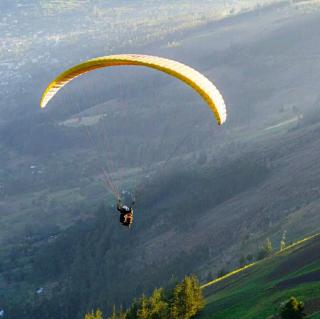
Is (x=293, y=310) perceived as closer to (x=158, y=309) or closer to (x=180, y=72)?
(x=158, y=309)

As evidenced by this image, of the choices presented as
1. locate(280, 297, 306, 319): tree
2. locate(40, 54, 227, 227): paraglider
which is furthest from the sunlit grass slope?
locate(40, 54, 227, 227): paraglider

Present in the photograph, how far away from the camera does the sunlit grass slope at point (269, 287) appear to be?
49372 mm

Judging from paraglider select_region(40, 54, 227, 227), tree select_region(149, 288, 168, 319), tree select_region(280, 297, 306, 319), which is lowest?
tree select_region(280, 297, 306, 319)

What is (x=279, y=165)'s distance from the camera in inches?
6294

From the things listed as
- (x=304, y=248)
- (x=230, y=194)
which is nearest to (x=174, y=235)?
(x=230, y=194)

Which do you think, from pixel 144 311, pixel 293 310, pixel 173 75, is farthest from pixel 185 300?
pixel 173 75

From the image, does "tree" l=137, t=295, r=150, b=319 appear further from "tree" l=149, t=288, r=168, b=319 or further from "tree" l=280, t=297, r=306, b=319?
"tree" l=280, t=297, r=306, b=319

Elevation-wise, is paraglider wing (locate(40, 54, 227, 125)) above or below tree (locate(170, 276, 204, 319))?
above

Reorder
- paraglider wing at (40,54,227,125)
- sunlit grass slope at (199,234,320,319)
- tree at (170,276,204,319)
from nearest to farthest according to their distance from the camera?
1. paraglider wing at (40,54,227,125)
2. sunlit grass slope at (199,234,320,319)
3. tree at (170,276,204,319)

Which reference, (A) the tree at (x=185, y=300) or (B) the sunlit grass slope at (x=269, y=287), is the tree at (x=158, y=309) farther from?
(B) the sunlit grass slope at (x=269, y=287)

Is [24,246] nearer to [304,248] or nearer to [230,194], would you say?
[230,194]

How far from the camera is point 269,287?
185 ft

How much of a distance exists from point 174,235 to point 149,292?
34460 mm

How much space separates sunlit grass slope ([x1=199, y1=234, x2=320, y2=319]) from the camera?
4937 centimetres
